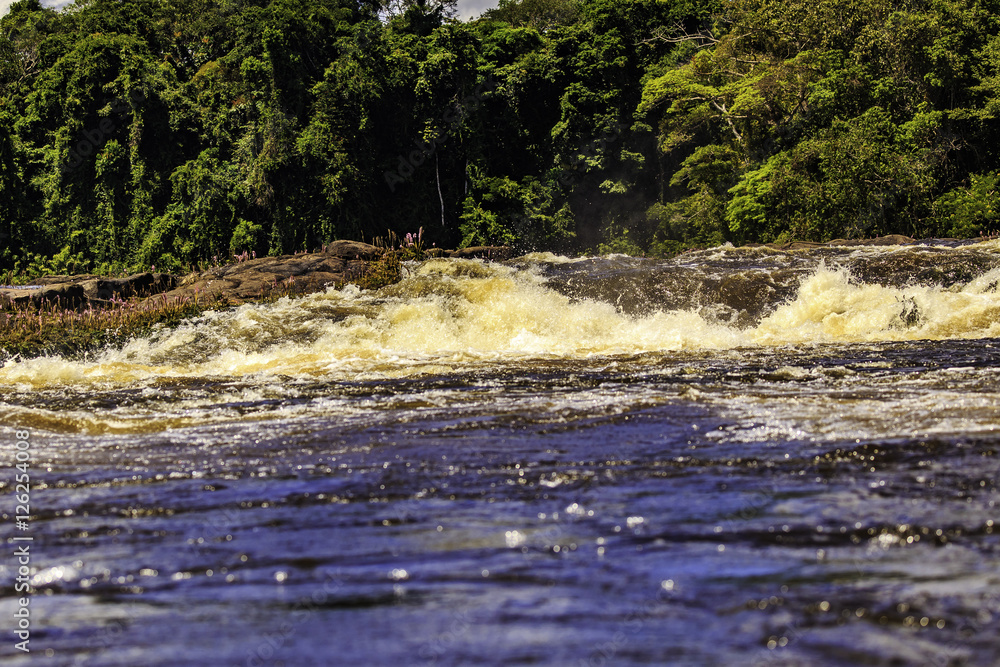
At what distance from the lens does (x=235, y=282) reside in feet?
54.9

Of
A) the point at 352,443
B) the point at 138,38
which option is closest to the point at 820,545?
the point at 352,443

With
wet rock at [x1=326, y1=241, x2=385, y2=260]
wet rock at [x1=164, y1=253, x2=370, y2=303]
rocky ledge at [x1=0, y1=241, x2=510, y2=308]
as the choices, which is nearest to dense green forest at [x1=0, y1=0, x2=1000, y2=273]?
wet rock at [x1=326, y1=241, x2=385, y2=260]

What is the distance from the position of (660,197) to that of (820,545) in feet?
98.8

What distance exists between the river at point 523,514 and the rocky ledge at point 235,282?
623cm

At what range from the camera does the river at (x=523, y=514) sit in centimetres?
268

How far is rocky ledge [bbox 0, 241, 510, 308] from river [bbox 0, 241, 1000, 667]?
6.23 m

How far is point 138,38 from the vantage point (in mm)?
37812

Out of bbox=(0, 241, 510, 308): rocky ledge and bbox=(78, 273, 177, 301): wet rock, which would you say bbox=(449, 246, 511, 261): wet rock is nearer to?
bbox=(0, 241, 510, 308): rocky ledge

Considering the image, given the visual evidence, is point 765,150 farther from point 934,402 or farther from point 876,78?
point 934,402

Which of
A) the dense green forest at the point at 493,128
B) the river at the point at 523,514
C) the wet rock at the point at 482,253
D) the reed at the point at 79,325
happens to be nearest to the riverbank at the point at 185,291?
the reed at the point at 79,325

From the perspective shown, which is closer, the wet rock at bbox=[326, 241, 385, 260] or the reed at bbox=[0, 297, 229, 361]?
the reed at bbox=[0, 297, 229, 361]

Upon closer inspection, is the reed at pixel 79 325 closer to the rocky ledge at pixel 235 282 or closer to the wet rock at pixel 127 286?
the rocky ledge at pixel 235 282

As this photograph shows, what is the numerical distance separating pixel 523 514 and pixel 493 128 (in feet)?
106

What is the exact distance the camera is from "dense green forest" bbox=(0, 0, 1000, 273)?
2425cm
